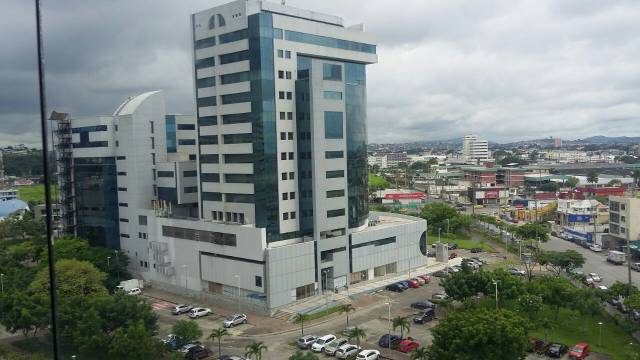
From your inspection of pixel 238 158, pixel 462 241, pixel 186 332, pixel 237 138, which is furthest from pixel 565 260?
pixel 186 332

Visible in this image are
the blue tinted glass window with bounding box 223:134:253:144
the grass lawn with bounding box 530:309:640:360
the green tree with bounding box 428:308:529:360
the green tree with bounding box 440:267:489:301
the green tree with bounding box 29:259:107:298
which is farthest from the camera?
the blue tinted glass window with bounding box 223:134:253:144

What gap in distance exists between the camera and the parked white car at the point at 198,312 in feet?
142

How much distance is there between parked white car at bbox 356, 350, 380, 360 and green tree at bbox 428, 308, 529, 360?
567 centimetres

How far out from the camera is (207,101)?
49.1 metres

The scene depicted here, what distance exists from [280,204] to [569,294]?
23457 mm

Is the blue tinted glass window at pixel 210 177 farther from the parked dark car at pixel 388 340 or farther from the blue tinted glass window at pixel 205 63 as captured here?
the parked dark car at pixel 388 340

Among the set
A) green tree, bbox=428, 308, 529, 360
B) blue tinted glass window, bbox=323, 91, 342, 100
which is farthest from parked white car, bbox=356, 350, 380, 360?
blue tinted glass window, bbox=323, 91, 342, 100

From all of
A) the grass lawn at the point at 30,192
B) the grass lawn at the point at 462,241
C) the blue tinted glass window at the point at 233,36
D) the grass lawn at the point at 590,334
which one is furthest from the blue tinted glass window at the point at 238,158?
the grass lawn at the point at 30,192

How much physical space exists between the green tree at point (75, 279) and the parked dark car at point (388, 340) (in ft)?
70.0

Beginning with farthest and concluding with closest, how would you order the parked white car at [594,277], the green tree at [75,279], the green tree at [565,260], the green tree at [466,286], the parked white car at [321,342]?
the parked white car at [594,277], the green tree at [565,260], the green tree at [75,279], the green tree at [466,286], the parked white car at [321,342]

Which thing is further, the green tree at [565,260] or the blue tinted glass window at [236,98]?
the green tree at [565,260]

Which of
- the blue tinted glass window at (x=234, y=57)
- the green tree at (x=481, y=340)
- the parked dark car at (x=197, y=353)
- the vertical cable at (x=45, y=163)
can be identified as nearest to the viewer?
the vertical cable at (x=45, y=163)

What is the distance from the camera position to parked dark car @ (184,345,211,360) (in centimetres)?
3428

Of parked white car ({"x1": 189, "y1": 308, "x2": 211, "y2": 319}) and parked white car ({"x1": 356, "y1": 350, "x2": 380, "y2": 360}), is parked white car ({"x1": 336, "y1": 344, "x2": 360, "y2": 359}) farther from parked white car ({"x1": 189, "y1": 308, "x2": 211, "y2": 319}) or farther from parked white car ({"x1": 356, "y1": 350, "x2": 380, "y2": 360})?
parked white car ({"x1": 189, "y1": 308, "x2": 211, "y2": 319})
